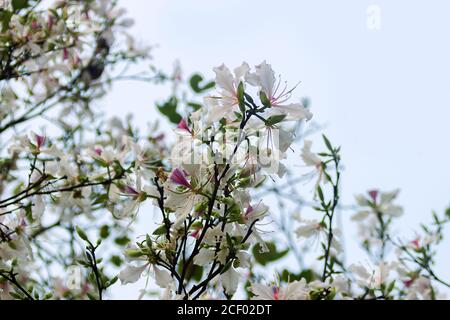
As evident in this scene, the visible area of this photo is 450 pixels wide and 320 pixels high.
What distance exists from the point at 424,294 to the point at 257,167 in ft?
5.73

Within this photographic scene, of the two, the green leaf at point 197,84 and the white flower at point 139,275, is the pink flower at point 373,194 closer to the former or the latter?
the green leaf at point 197,84

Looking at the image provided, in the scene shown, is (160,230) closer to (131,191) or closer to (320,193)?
(131,191)

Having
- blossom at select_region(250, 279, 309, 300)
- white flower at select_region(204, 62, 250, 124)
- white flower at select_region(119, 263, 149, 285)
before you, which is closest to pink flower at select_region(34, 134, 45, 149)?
white flower at select_region(119, 263, 149, 285)

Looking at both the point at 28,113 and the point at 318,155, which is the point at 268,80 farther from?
the point at 28,113

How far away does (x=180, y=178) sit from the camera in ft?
4.63

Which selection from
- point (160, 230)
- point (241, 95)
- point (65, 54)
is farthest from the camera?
point (65, 54)

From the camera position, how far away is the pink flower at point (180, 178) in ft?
4.62

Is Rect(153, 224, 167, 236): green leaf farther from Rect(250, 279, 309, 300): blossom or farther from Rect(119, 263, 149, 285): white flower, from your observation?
Rect(250, 279, 309, 300): blossom

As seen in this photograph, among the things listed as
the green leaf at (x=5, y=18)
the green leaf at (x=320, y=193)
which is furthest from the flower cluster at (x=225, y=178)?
the green leaf at (x=5, y=18)

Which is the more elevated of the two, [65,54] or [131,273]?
[65,54]

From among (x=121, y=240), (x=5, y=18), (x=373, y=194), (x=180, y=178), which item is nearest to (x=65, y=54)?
(x=5, y=18)

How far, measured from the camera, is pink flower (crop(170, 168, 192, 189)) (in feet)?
4.62
